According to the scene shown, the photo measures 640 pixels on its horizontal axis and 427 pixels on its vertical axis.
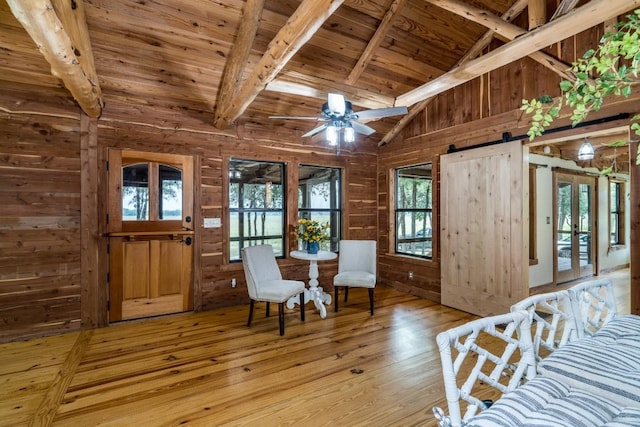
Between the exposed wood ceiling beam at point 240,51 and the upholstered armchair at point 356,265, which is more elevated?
the exposed wood ceiling beam at point 240,51

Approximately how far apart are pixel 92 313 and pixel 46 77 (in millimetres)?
2659

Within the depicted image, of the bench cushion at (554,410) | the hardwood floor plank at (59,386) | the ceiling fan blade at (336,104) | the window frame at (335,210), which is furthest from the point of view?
the window frame at (335,210)

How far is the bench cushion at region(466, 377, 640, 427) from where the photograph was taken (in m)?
1.03

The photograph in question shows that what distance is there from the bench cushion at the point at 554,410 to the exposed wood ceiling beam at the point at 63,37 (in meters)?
3.00

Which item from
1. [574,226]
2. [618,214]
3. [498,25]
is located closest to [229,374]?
[498,25]

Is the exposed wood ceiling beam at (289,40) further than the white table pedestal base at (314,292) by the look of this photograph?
No

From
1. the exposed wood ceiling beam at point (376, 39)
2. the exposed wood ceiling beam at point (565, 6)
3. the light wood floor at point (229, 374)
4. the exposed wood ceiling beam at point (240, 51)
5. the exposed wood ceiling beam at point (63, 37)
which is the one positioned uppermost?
the exposed wood ceiling beam at point (376, 39)

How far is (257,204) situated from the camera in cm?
501

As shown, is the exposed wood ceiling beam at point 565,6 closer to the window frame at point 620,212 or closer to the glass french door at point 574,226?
the glass french door at point 574,226

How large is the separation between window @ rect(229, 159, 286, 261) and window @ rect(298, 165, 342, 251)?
1.67ft

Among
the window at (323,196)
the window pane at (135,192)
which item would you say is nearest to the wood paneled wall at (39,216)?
the window pane at (135,192)

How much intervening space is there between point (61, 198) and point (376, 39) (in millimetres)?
4125

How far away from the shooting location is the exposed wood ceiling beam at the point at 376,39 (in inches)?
139

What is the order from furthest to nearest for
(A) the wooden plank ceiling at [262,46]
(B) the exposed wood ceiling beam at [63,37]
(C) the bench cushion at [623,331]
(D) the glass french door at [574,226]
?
(D) the glass french door at [574,226], (A) the wooden plank ceiling at [262,46], (B) the exposed wood ceiling beam at [63,37], (C) the bench cushion at [623,331]
